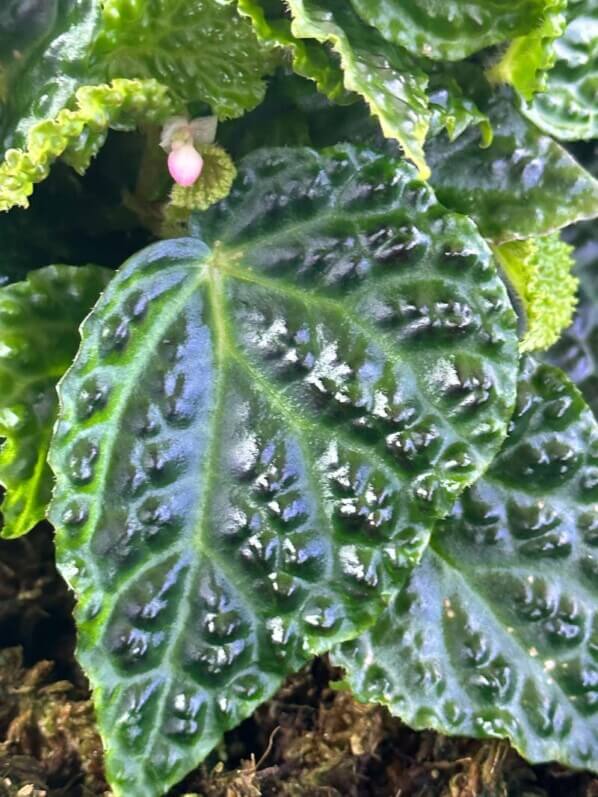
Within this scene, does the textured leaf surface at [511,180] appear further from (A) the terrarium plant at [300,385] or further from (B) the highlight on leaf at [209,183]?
(B) the highlight on leaf at [209,183]

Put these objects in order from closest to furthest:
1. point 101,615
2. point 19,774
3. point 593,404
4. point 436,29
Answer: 1. point 101,615
2. point 436,29
3. point 19,774
4. point 593,404

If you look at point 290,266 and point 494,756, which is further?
point 494,756

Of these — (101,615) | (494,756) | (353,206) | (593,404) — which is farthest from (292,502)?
(593,404)

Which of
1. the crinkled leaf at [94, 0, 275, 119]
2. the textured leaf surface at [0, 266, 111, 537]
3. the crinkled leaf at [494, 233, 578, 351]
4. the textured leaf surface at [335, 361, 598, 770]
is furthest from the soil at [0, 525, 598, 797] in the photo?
the crinkled leaf at [94, 0, 275, 119]

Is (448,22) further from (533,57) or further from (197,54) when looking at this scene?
(197,54)

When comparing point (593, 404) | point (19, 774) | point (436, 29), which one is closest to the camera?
point (436, 29)

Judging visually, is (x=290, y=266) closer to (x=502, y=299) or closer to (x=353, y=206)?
(x=353, y=206)
